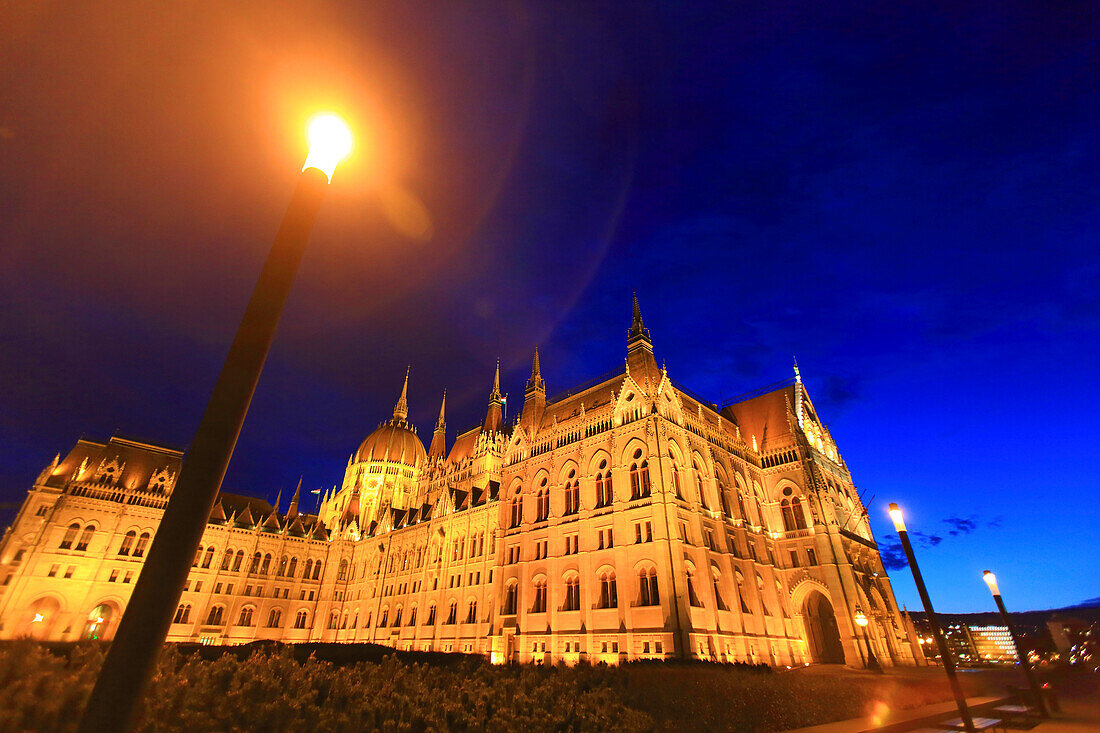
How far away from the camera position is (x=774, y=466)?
45.8 m

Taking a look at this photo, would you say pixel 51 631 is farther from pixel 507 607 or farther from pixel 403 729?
pixel 403 729

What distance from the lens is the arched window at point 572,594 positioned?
36.2 m

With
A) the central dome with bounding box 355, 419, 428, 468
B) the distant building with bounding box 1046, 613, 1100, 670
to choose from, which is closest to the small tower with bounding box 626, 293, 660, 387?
the distant building with bounding box 1046, 613, 1100, 670

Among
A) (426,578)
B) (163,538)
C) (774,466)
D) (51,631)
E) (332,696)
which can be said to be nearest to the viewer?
(163,538)

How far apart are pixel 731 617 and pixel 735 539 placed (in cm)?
699

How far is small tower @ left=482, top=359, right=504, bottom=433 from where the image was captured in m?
64.4

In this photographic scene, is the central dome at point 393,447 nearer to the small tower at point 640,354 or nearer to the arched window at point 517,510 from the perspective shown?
the arched window at point 517,510

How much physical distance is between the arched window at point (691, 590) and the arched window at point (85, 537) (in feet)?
206

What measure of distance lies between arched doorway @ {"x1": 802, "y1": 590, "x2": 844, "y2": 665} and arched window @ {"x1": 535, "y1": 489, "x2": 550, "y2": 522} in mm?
21706

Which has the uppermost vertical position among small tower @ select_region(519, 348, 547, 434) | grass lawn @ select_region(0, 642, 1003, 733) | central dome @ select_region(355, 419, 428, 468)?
central dome @ select_region(355, 419, 428, 468)

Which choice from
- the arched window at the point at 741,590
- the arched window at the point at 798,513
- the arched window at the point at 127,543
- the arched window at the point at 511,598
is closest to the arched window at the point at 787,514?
the arched window at the point at 798,513

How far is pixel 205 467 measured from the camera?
4.46 metres

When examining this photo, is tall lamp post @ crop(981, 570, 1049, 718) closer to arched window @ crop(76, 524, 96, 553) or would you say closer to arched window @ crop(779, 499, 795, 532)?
arched window @ crop(779, 499, 795, 532)

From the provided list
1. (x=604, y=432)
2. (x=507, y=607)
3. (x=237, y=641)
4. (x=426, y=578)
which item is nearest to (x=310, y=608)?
(x=237, y=641)
